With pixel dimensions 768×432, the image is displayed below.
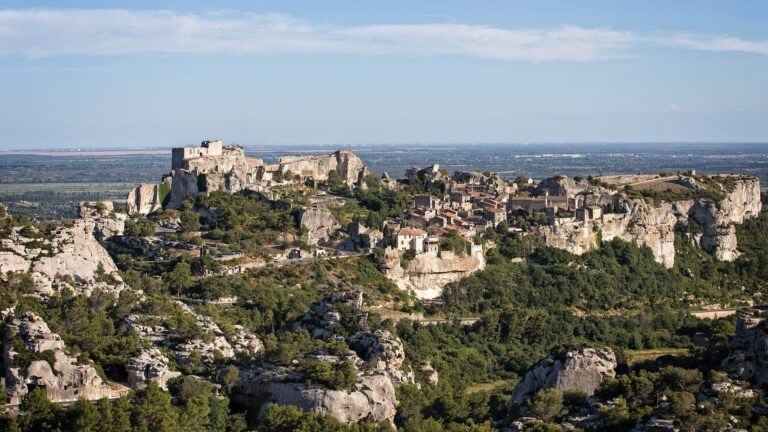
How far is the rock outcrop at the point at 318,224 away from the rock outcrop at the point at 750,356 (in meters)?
28.1

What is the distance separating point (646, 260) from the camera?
62.7m

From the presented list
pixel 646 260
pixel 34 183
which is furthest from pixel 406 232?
pixel 34 183

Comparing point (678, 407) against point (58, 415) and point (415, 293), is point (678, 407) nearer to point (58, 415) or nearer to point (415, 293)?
point (58, 415)

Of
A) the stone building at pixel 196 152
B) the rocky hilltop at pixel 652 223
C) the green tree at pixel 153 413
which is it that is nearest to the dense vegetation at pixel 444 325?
the green tree at pixel 153 413

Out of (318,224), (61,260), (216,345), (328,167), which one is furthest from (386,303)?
(328,167)

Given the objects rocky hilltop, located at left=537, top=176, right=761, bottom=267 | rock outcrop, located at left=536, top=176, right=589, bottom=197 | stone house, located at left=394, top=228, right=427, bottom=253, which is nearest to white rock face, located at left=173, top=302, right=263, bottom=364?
stone house, located at left=394, top=228, right=427, bottom=253

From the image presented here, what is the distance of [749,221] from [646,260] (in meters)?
13.5

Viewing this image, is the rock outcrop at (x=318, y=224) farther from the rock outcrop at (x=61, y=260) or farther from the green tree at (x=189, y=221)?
the rock outcrop at (x=61, y=260)

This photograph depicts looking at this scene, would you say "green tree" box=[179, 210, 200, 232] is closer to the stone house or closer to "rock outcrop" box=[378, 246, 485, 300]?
"rock outcrop" box=[378, 246, 485, 300]

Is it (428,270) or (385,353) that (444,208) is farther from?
(385,353)

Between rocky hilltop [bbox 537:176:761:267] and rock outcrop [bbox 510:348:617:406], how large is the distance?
93.6 feet

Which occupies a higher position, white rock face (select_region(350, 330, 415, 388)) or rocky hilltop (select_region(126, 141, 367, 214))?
rocky hilltop (select_region(126, 141, 367, 214))

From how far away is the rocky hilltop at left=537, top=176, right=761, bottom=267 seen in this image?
2458 inches

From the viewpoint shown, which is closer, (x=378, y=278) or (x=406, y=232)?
(x=378, y=278)
